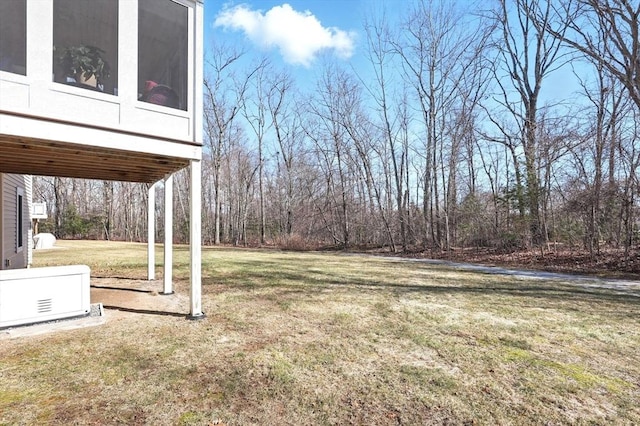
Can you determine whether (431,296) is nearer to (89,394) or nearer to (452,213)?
(89,394)

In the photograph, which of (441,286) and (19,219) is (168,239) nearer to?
(441,286)

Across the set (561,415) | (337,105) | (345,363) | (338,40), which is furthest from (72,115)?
(338,40)

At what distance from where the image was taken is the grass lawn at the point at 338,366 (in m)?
2.24

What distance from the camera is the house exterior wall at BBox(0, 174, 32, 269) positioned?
287 inches

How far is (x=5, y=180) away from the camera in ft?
24.4

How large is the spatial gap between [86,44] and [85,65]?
Answer: 266 millimetres

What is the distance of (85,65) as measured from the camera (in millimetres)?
3715

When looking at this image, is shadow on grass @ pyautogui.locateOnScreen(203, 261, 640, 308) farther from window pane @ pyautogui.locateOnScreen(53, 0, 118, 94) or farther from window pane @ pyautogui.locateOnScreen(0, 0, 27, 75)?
window pane @ pyautogui.locateOnScreen(0, 0, 27, 75)

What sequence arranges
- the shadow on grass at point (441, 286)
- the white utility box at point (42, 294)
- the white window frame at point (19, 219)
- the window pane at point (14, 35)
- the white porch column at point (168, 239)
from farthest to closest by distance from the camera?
the white window frame at point (19, 219)
the shadow on grass at point (441, 286)
the white porch column at point (168, 239)
the white utility box at point (42, 294)
the window pane at point (14, 35)

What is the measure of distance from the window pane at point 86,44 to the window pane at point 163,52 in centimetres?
30

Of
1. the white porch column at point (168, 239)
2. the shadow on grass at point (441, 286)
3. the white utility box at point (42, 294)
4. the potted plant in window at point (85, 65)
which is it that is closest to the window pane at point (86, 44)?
the potted plant in window at point (85, 65)

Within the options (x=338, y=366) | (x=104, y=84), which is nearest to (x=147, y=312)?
(x=104, y=84)

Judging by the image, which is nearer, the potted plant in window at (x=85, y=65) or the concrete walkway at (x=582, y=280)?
the potted plant in window at (x=85, y=65)

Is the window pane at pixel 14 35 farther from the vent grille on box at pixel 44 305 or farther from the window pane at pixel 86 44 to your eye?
the vent grille on box at pixel 44 305
